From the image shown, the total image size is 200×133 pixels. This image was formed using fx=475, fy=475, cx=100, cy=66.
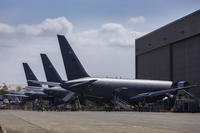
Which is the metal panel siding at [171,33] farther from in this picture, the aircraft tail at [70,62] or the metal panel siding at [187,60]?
the aircraft tail at [70,62]

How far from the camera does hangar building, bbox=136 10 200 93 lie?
3691 inches

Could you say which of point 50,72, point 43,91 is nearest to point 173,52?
point 50,72

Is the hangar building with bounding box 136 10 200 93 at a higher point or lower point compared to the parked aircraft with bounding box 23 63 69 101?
higher

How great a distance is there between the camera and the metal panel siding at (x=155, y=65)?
355ft

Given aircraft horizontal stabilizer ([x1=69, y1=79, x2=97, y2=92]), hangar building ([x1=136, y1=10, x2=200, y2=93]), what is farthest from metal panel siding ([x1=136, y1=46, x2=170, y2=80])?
aircraft horizontal stabilizer ([x1=69, y1=79, x2=97, y2=92])

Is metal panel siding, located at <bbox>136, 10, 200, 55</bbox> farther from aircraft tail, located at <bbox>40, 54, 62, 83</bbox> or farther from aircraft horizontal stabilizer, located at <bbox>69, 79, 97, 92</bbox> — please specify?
aircraft horizontal stabilizer, located at <bbox>69, 79, 97, 92</bbox>

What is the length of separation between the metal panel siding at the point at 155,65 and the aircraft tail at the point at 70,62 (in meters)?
29.4

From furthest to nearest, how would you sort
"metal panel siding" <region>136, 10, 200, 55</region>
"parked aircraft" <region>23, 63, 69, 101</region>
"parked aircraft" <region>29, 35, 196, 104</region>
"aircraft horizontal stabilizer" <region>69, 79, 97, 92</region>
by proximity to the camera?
1. "metal panel siding" <region>136, 10, 200, 55</region>
2. "parked aircraft" <region>23, 63, 69, 101</region>
3. "parked aircraft" <region>29, 35, 196, 104</region>
4. "aircraft horizontal stabilizer" <region>69, 79, 97, 92</region>

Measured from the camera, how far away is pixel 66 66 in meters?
83.7

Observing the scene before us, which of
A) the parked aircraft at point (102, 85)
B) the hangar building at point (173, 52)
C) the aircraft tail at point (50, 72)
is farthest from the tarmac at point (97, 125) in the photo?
the aircraft tail at point (50, 72)

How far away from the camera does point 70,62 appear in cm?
8356

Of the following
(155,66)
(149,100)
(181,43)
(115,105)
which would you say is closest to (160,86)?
(149,100)

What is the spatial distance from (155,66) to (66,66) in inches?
1454

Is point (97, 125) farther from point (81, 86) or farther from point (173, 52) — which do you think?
point (173, 52)
